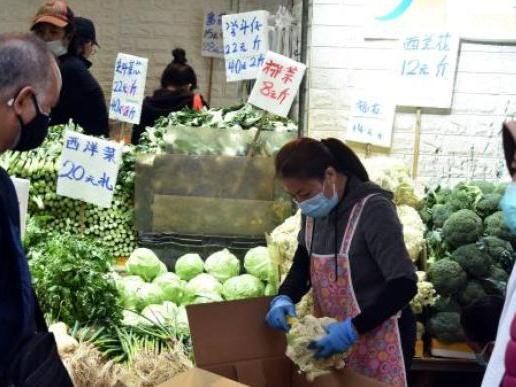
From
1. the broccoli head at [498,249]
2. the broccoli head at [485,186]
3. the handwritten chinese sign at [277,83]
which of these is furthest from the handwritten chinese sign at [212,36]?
the broccoli head at [498,249]

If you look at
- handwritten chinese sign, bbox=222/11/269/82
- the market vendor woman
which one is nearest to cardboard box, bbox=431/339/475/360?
the market vendor woman

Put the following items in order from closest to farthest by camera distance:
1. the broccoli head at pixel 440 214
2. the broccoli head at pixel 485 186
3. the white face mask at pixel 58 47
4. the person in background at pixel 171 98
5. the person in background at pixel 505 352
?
1. the person in background at pixel 505 352
2. the broccoli head at pixel 440 214
3. the broccoli head at pixel 485 186
4. the white face mask at pixel 58 47
5. the person in background at pixel 171 98

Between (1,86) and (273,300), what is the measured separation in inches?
61.2

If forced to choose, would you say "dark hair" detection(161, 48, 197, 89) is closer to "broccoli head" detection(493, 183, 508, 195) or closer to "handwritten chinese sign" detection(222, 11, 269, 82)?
"handwritten chinese sign" detection(222, 11, 269, 82)

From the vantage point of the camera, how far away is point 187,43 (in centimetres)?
937

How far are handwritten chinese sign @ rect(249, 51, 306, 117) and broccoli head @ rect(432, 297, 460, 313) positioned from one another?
146cm

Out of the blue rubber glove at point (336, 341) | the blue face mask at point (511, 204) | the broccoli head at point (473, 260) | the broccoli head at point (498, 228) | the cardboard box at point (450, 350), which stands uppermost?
the blue face mask at point (511, 204)

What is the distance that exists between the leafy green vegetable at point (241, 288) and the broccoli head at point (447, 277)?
1030mm

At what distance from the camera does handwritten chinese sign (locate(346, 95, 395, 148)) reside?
206 inches

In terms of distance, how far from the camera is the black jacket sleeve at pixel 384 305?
315 cm

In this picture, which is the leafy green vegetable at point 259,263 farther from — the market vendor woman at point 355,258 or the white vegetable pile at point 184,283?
the market vendor woman at point 355,258

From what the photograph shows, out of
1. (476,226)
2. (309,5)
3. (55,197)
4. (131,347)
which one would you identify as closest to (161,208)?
(55,197)

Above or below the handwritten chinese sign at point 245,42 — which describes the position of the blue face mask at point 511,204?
below

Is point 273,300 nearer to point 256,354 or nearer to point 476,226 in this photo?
point 256,354
